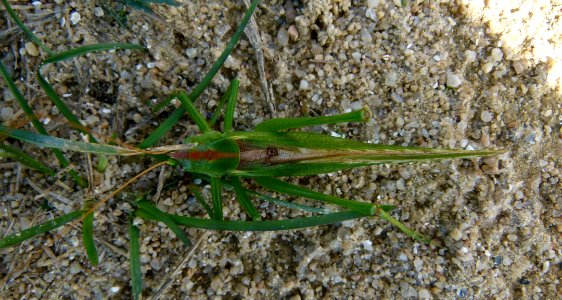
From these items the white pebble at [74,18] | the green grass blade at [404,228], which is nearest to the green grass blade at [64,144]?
the white pebble at [74,18]

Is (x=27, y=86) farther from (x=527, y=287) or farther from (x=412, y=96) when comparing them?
(x=527, y=287)

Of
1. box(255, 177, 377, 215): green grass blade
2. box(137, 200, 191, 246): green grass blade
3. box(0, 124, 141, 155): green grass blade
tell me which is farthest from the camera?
box(137, 200, 191, 246): green grass blade

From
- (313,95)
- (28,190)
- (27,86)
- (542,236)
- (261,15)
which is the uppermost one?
(261,15)

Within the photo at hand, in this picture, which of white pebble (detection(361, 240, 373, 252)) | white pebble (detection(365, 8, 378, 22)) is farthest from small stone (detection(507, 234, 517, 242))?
white pebble (detection(365, 8, 378, 22))

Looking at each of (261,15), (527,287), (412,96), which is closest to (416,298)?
(527,287)

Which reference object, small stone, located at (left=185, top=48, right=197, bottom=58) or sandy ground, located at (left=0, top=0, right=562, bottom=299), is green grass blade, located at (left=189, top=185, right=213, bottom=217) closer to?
sandy ground, located at (left=0, top=0, right=562, bottom=299)

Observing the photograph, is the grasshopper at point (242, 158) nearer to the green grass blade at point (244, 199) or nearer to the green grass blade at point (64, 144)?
the green grass blade at point (244, 199)
